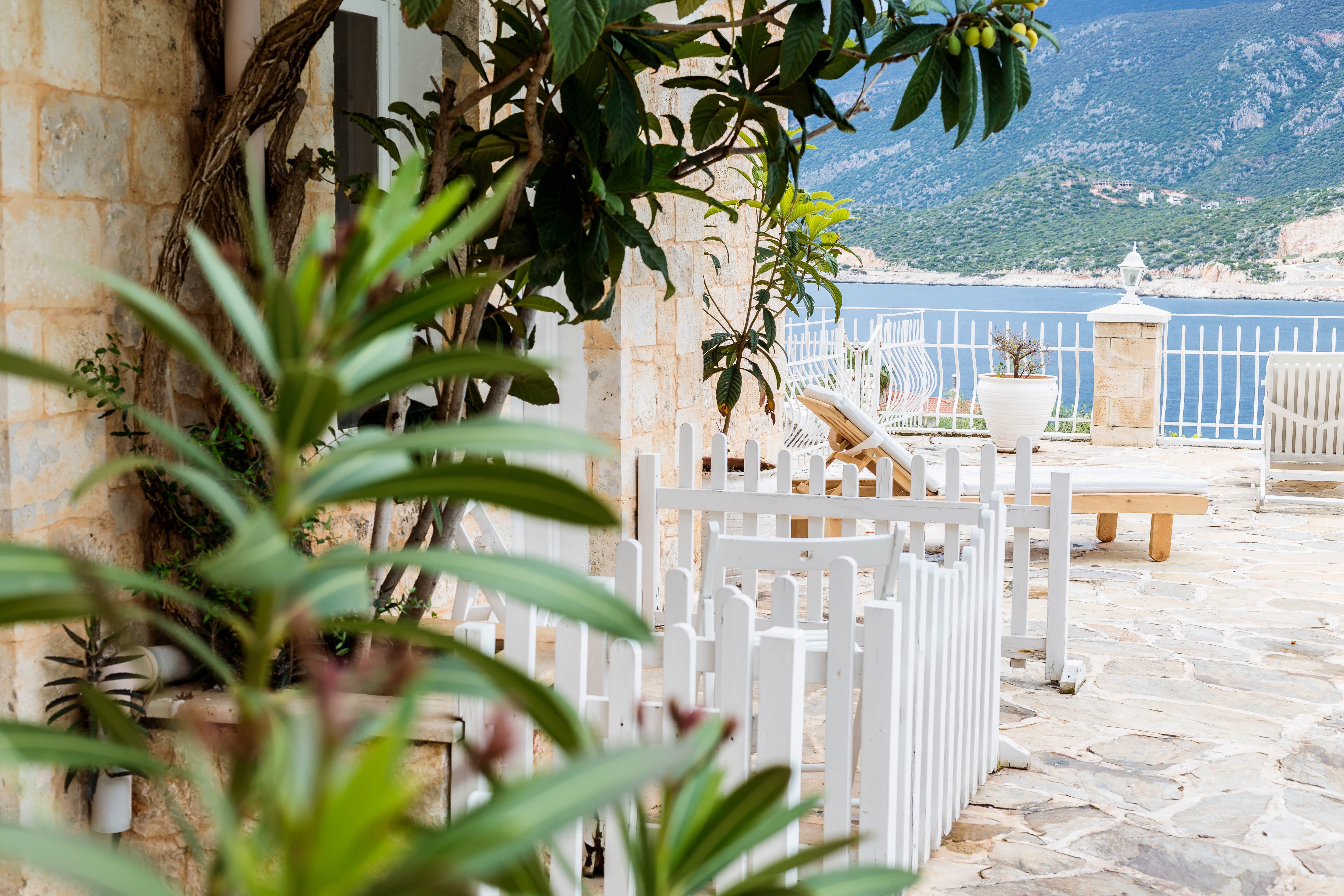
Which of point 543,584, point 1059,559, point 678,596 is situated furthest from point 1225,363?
point 543,584

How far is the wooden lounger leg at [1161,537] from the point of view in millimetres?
6551

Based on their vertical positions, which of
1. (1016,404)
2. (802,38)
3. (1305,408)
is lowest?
(1016,404)

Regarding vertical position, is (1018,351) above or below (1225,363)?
A: above

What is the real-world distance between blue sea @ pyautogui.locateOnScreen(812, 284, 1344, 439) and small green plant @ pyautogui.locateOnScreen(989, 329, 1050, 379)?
0.51 feet

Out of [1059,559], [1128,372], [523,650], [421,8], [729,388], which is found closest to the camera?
[421,8]

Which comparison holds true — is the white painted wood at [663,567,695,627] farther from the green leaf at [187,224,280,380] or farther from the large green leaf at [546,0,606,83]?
the green leaf at [187,224,280,380]

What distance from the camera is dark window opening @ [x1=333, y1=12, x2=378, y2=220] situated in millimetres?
3838

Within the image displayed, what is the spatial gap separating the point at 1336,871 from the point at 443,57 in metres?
3.58

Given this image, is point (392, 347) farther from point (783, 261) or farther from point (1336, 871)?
point (783, 261)

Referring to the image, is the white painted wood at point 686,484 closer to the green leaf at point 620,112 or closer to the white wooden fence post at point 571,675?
the green leaf at point 620,112

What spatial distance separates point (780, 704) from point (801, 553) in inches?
33.3

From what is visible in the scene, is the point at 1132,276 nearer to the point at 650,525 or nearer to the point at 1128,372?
the point at 1128,372

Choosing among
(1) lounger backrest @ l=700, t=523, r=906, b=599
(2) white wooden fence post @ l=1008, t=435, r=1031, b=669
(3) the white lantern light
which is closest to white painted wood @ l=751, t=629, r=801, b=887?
(1) lounger backrest @ l=700, t=523, r=906, b=599

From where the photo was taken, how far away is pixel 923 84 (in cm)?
254
